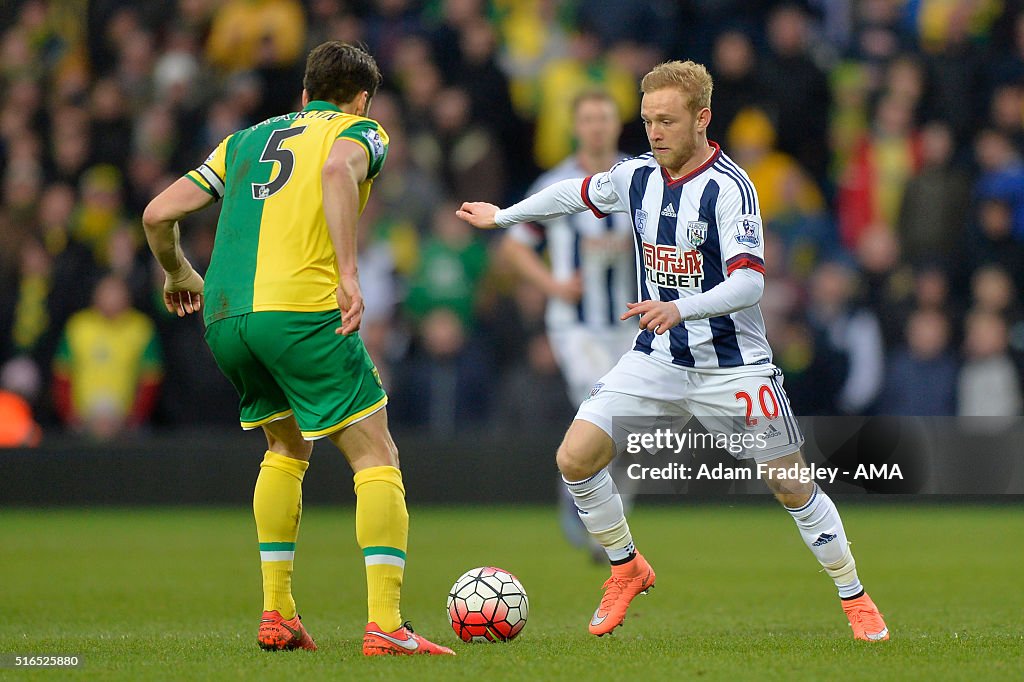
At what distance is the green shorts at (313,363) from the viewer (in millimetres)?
5227

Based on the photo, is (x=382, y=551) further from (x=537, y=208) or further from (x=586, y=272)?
(x=586, y=272)

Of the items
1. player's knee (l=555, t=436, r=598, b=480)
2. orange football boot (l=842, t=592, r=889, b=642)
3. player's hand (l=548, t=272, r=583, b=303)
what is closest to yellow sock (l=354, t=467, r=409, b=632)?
player's knee (l=555, t=436, r=598, b=480)

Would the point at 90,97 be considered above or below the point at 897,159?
above

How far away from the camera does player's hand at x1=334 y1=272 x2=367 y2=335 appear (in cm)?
509

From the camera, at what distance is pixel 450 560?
9.02m

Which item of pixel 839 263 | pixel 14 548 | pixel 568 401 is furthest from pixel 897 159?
pixel 14 548

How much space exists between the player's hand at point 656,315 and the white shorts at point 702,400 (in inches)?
26.0

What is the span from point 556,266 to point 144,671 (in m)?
4.72

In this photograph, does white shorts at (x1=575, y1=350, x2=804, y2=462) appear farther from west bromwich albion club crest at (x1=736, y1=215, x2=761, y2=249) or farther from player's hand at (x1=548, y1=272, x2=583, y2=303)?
player's hand at (x1=548, y1=272, x2=583, y2=303)

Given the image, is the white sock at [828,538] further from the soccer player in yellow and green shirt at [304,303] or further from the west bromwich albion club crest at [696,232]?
the soccer player in yellow and green shirt at [304,303]

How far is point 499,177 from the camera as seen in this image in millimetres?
13344

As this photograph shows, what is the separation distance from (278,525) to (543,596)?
7.26ft

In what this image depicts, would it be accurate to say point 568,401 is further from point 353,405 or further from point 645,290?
point 353,405

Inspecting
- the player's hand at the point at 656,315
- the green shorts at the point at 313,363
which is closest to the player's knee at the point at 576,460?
the player's hand at the point at 656,315
